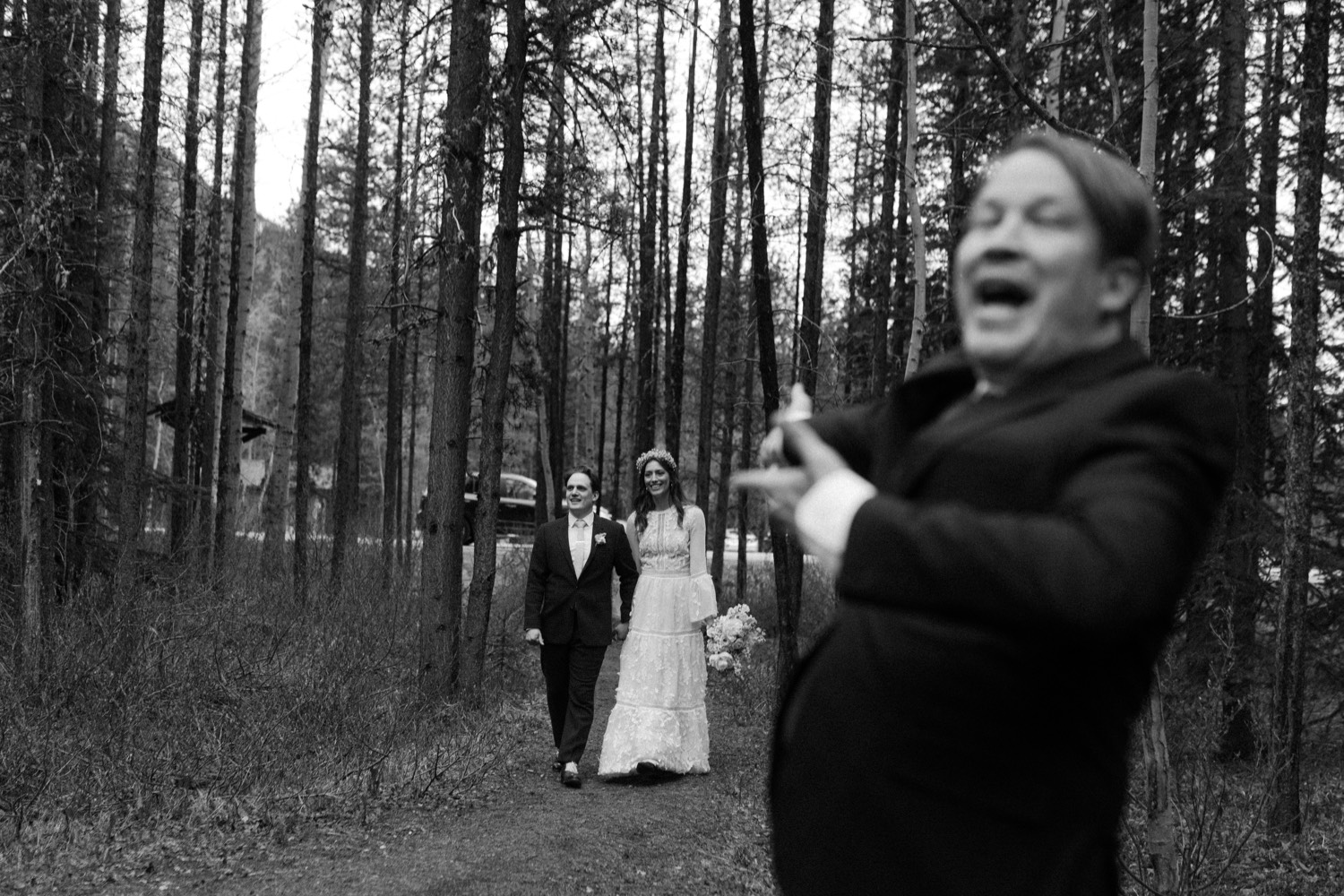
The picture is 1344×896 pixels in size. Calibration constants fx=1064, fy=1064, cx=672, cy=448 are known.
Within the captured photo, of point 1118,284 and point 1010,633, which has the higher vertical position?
point 1118,284

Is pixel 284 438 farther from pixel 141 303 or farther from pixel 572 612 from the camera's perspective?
pixel 572 612

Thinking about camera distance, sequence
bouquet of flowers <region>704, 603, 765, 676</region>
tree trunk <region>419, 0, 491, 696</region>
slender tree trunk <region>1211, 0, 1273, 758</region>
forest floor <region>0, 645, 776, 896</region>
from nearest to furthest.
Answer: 1. forest floor <region>0, 645, 776, 896</region>
2. tree trunk <region>419, 0, 491, 696</region>
3. slender tree trunk <region>1211, 0, 1273, 758</region>
4. bouquet of flowers <region>704, 603, 765, 676</region>

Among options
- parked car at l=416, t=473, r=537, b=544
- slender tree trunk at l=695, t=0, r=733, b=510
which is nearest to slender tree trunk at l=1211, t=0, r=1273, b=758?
slender tree trunk at l=695, t=0, r=733, b=510

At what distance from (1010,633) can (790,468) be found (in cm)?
46

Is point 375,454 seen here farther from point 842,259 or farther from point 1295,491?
point 1295,491

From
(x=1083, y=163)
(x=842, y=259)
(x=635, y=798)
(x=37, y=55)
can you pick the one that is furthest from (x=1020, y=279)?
(x=842, y=259)

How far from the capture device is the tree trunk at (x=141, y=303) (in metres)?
10.7

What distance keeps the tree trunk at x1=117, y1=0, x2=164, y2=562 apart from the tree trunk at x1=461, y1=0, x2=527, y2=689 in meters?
3.28

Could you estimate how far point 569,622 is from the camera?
8.09m

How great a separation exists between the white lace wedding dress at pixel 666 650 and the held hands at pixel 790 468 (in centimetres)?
674

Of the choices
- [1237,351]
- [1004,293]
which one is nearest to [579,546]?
[1004,293]

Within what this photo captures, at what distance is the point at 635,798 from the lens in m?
7.77

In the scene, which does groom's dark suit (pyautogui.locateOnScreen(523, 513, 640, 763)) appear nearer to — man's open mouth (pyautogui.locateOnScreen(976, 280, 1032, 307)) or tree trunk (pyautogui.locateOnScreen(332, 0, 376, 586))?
man's open mouth (pyautogui.locateOnScreen(976, 280, 1032, 307))

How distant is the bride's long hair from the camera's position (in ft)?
27.6
